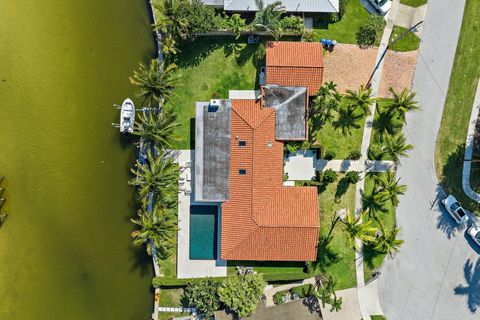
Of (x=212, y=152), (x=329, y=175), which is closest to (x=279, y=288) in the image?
(x=329, y=175)

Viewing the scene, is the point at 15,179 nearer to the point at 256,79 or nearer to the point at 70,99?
the point at 70,99

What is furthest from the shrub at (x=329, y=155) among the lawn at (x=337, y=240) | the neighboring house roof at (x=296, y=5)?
the neighboring house roof at (x=296, y=5)

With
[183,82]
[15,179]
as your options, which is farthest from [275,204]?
[15,179]

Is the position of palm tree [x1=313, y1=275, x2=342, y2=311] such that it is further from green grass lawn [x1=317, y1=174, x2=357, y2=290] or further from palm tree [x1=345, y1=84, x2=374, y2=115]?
palm tree [x1=345, y1=84, x2=374, y2=115]

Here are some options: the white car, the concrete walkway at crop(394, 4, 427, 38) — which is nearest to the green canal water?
the white car

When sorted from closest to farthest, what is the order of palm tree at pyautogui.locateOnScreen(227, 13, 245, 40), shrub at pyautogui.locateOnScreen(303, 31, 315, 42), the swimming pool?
1. palm tree at pyautogui.locateOnScreen(227, 13, 245, 40)
2. shrub at pyautogui.locateOnScreen(303, 31, 315, 42)
3. the swimming pool

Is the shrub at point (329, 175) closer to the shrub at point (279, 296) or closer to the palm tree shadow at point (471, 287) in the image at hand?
the shrub at point (279, 296)

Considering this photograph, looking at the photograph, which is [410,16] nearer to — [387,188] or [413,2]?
[413,2]
